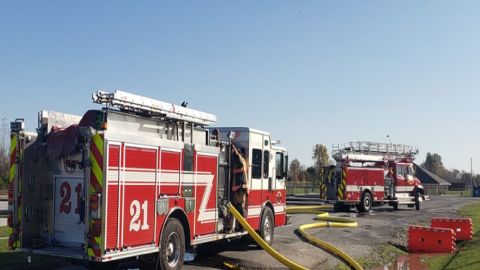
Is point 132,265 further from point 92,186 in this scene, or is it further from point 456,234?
point 456,234

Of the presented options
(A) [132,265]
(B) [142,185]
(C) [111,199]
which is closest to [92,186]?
(C) [111,199]

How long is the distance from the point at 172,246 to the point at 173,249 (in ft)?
0.22

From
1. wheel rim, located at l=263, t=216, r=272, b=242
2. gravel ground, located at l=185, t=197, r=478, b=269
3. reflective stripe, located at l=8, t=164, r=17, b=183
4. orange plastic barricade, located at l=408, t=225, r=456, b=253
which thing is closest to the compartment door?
reflective stripe, located at l=8, t=164, r=17, b=183

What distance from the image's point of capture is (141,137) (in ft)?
29.7

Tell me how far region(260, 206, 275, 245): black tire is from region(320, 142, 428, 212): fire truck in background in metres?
14.6

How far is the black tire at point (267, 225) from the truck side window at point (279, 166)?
103cm

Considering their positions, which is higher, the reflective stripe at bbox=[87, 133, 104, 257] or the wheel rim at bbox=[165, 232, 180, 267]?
the reflective stripe at bbox=[87, 133, 104, 257]

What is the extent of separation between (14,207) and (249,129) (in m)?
5.82

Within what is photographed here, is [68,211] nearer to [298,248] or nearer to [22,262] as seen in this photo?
[22,262]

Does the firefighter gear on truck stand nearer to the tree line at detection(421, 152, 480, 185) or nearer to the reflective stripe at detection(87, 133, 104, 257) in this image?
the reflective stripe at detection(87, 133, 104, 257)

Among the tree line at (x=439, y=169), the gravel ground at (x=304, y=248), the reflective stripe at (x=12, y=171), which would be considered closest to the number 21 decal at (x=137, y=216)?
the reflective stripe at (x=12, y=171)

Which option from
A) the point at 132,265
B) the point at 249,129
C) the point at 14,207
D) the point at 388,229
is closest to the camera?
the point at 14,207

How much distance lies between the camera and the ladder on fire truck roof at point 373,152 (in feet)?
95.7

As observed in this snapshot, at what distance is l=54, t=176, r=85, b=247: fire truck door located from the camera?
8.80m
